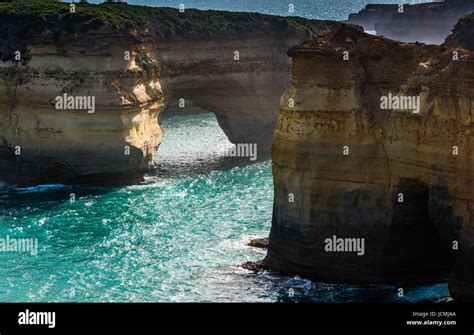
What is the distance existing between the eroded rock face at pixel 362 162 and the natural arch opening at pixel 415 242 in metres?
0.03

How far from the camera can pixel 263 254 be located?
112 ft

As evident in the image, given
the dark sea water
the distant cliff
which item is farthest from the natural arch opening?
the distant cliff

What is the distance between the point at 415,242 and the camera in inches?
1184

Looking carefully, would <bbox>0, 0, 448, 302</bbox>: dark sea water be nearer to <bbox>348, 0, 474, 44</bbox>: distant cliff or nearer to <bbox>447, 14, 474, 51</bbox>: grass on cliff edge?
<bbox>447, 14, 474, 51</bbox>: grass on cliff edge

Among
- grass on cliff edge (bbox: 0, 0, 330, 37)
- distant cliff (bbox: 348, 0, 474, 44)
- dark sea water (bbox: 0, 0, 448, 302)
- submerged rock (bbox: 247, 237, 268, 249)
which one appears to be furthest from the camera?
distant cliff (bbox: 348, 0, 474, 44)

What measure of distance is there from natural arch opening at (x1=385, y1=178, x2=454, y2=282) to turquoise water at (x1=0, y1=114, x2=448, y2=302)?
2.91 feet

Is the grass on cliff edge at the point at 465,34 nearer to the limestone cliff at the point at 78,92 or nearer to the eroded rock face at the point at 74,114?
the limestone cliff at the point at 78,92

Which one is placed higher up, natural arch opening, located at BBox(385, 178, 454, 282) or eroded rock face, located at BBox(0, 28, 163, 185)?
eroded rock face, located at BBox(0, 28, 163, 185)

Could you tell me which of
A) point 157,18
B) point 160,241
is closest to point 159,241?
point 160,241

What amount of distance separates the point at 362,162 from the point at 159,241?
9.78 m

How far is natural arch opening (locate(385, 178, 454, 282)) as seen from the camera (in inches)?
1166

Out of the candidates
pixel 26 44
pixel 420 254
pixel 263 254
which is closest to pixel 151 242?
pixel 263 254

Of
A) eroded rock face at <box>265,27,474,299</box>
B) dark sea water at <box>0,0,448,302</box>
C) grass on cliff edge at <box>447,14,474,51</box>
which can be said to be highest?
grass on cliff edge at <box>447,14,474,51</box>

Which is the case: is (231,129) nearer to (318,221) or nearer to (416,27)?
(318,221)
